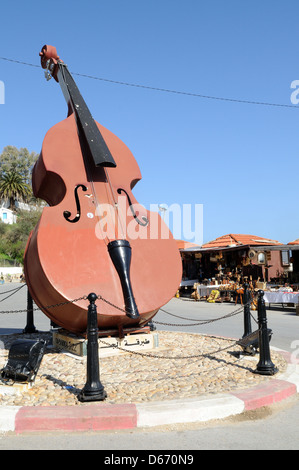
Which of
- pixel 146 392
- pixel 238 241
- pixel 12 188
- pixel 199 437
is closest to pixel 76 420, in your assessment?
pixel 146 392

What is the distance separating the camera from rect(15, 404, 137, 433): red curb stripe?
137 inches

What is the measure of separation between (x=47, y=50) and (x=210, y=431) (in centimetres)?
780

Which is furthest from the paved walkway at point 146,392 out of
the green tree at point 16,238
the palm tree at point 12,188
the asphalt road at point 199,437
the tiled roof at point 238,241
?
the palm tree at point 12,188

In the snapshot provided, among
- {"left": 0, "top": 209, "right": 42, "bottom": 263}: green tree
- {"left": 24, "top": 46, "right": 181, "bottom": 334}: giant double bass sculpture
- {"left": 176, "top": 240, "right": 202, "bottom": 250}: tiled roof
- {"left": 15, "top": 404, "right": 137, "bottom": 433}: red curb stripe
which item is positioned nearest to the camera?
{"left": 15, "top": 404, "right": 137, "bottom": 433}: red curb stripe

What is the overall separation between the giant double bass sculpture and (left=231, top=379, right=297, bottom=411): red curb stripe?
1717mm

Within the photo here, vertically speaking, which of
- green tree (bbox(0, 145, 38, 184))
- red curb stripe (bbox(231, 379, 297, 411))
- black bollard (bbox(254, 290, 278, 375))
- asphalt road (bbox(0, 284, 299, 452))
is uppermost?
green tree (bbox(0, 145, 38, 184))

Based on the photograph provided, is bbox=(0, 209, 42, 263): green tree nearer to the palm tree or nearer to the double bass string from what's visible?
the palm tree

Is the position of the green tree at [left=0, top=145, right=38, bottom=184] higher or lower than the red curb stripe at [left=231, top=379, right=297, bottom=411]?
higher

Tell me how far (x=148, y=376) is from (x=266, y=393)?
57.2 inches

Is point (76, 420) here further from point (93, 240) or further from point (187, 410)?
point (93, 240)

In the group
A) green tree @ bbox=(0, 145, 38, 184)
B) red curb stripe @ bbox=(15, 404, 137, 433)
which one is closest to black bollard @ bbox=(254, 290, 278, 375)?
red curb stripe @ bbox=(15, 404, 137, 433)

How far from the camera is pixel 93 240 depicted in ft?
18.6

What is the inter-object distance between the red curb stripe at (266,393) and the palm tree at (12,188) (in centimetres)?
6269
